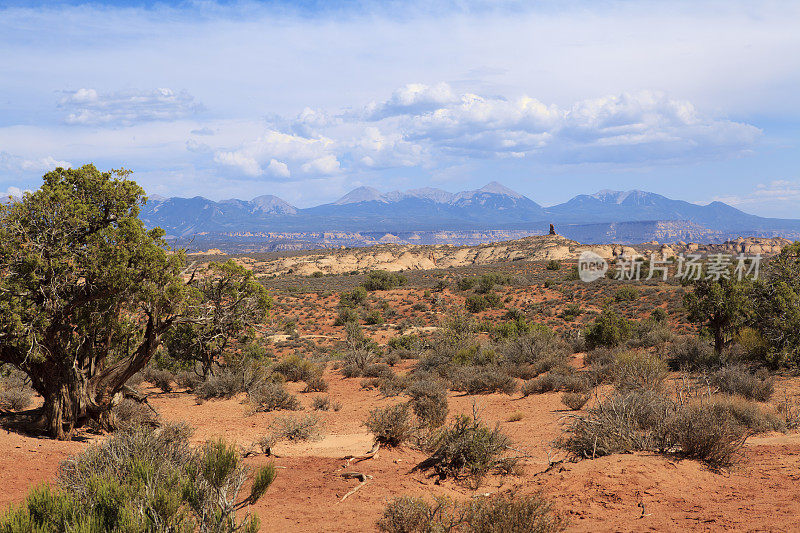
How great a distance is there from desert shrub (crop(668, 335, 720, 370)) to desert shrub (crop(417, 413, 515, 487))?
10.3 meters

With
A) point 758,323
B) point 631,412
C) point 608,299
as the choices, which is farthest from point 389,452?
point 608,299

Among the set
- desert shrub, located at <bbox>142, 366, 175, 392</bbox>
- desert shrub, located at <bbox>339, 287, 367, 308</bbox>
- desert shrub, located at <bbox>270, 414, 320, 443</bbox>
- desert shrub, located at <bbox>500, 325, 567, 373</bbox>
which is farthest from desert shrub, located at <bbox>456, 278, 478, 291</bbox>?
desert shrub, located at <bbox>270, 414, 320, 443</bbox>

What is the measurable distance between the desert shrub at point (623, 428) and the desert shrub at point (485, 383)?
698 centimetres

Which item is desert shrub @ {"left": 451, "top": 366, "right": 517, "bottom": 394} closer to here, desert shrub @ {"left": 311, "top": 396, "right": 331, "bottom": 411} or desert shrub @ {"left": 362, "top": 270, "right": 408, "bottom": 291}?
desert shrub @ {"left": 311, "top": 396, "right": 331, "bottom": 411}

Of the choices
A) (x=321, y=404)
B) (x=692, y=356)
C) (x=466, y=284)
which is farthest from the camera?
(x=466, y=284)

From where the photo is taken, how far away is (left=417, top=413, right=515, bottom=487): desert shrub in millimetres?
7609

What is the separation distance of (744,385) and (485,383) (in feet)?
21.6

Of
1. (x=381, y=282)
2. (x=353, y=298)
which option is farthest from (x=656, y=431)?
(x=381, y=282)

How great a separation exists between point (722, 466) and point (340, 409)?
9.60 meters

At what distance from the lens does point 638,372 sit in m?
12.6

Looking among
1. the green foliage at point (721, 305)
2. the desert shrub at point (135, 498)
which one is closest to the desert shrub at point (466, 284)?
the green foliage at point (721, 305)

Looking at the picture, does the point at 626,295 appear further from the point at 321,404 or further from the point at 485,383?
the point at 321,404

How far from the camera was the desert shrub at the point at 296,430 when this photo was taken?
425 inches

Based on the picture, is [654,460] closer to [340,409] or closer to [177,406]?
[340,409]
